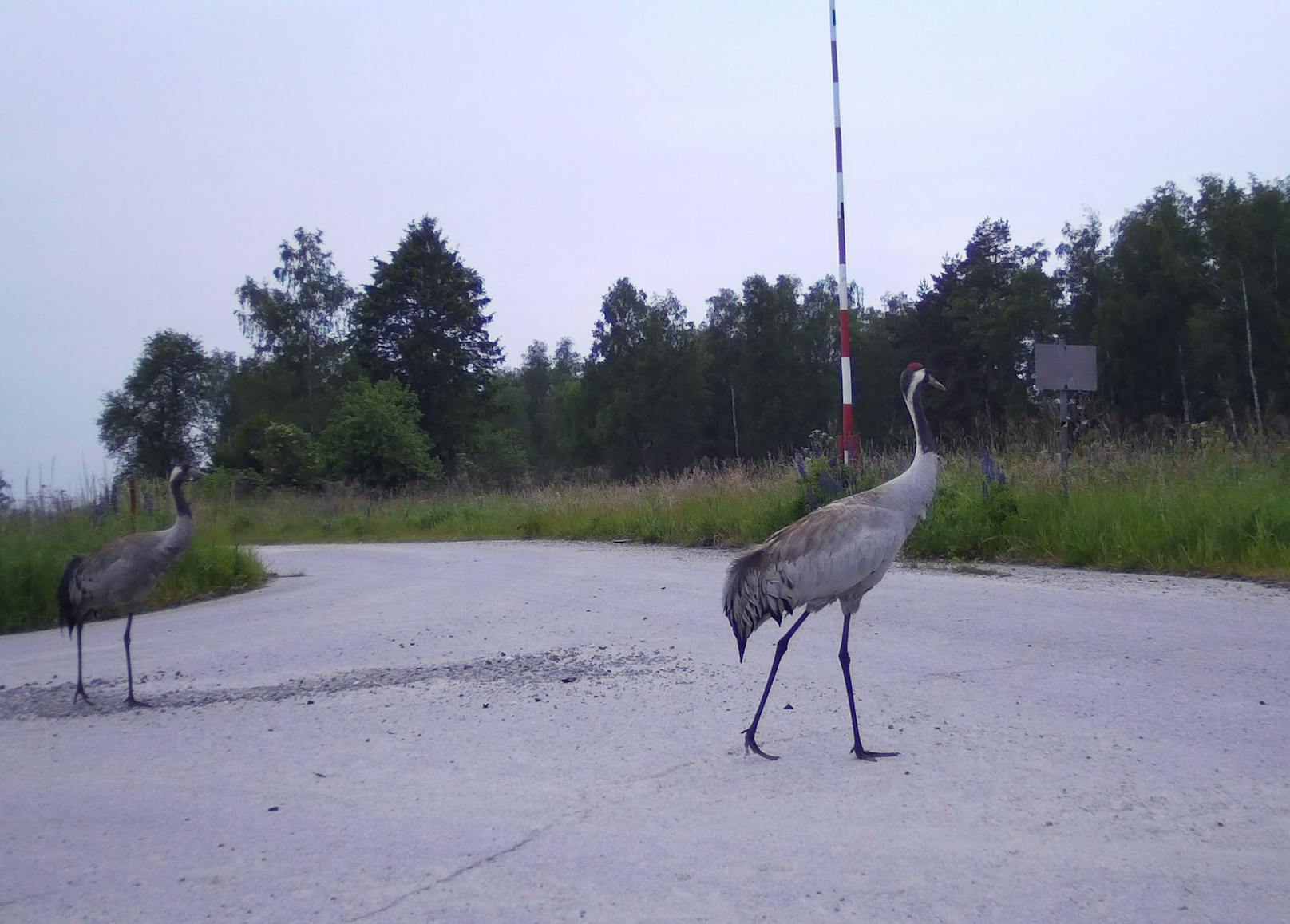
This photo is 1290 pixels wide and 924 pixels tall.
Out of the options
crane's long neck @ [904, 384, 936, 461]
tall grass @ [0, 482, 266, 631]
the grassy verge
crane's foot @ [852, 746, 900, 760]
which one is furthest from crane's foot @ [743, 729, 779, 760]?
the grassy verge

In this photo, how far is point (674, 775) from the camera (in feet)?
17.7

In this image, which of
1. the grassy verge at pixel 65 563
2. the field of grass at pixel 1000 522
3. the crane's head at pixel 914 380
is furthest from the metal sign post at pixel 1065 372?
the grassy verge at pixel 65 563

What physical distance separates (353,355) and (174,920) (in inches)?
2300

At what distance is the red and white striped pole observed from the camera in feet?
60.6

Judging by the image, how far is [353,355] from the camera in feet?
197

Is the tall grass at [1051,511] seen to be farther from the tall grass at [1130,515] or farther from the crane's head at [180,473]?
the crane's head at [180,473]

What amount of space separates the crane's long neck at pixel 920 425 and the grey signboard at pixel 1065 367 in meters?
9.11

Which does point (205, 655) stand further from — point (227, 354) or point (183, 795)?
point (227, 354)

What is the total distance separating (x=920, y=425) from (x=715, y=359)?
6165 cm

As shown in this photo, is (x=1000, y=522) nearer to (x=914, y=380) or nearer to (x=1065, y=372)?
(x=1065, y=372)

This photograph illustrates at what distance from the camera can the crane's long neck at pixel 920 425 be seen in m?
6.59

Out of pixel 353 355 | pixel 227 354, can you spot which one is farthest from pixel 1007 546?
pixel 227 354

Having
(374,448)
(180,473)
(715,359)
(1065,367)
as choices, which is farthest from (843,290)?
(715,359)

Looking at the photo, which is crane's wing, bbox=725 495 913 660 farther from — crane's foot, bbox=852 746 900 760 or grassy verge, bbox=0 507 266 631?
grassy verge, bbox=0 507 266 631
